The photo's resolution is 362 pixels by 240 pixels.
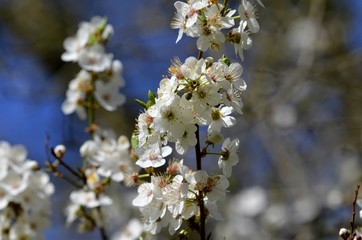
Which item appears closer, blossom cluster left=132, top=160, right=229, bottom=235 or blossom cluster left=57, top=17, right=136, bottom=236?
blossom cluster left=132, top=160, right=229, bottom=235

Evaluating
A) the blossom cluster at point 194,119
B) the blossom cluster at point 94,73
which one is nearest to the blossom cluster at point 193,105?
the blossom cluster at point 194,119

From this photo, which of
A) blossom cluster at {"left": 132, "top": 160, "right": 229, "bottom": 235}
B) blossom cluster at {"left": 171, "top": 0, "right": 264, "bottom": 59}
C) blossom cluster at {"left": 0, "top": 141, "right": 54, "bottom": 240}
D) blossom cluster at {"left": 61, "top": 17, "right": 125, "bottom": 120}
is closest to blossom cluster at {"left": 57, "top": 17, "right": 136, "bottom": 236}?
blossom cluster at {"left": 61, "top": 17, "right": 125, "bottom": 120}

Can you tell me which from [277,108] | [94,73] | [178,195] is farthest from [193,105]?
[277,108]

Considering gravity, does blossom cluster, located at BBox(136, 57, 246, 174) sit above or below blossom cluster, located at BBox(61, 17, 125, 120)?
below

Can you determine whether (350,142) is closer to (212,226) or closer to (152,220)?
(212,226)

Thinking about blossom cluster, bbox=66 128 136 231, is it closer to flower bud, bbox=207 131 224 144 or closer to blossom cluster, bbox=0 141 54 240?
blossom cluster, bbox=0 141 54 240

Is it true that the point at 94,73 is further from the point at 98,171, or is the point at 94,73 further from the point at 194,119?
the point at 194,119
